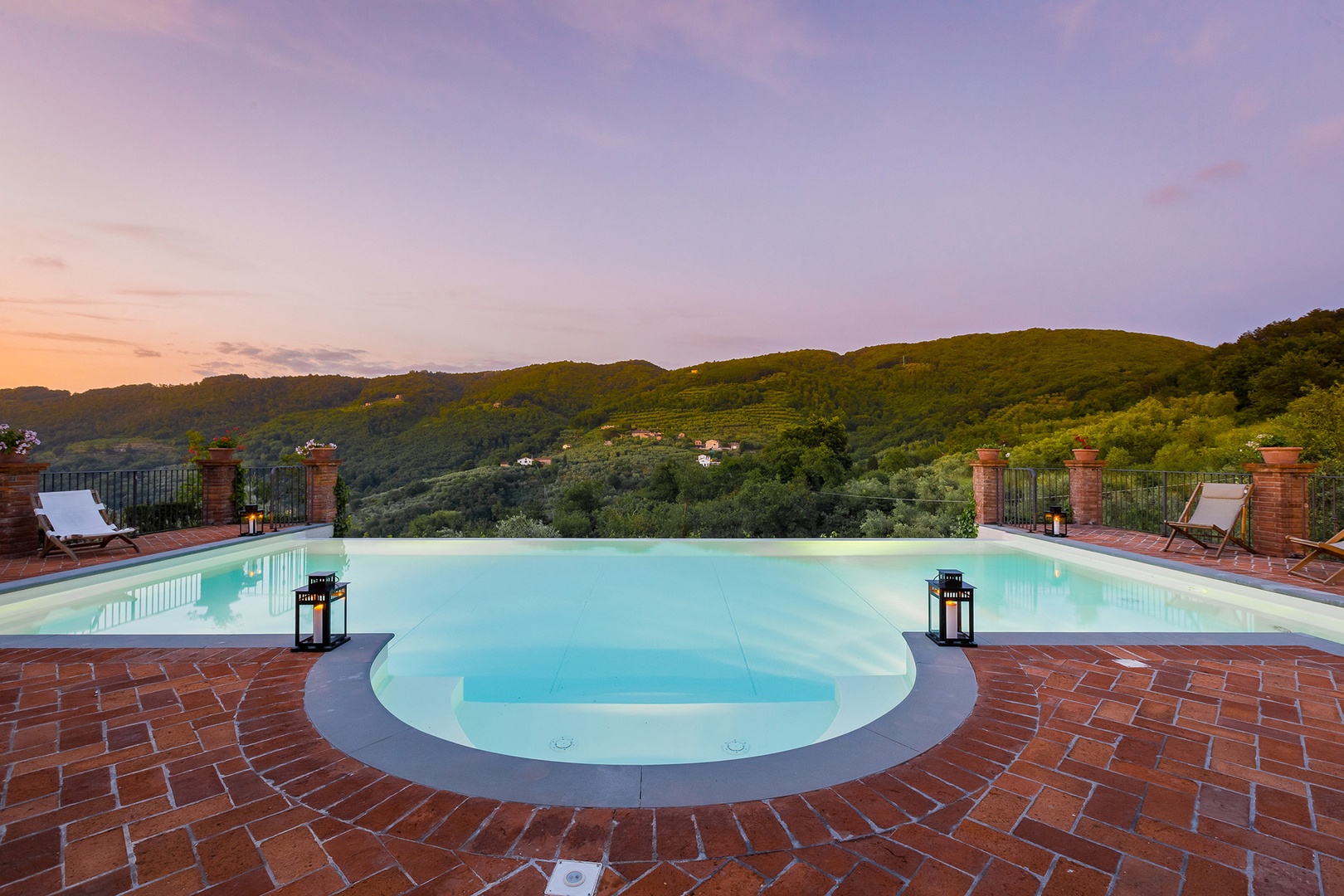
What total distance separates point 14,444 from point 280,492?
3.72m

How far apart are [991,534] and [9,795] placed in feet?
34.2

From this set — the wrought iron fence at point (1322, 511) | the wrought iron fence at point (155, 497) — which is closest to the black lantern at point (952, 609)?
the wrought iron fence at point (1322, 511)

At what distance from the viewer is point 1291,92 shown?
32.2 ft

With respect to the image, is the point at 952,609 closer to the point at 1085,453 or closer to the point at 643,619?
the point at 643,619

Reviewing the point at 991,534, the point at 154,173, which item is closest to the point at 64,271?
the point at 154,173

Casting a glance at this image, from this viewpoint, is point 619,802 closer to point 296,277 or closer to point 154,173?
point 154,173

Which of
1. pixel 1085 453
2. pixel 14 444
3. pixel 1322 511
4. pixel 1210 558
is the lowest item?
pixel 1210 558

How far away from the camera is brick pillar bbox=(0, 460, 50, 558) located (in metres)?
6.61

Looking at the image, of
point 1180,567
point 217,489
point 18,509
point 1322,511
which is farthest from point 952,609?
point 217,489

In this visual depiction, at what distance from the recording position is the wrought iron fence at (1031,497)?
9.19m

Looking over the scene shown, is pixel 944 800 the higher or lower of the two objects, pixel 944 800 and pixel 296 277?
the lower

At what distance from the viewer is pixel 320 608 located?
3570 mm

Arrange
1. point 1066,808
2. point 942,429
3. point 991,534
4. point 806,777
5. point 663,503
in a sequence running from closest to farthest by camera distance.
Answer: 1. point 1066,808
2. point 806,777
3. point 991,534
4. point 663,503
5. point 942,429

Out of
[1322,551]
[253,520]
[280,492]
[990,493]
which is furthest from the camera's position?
[280,492]
